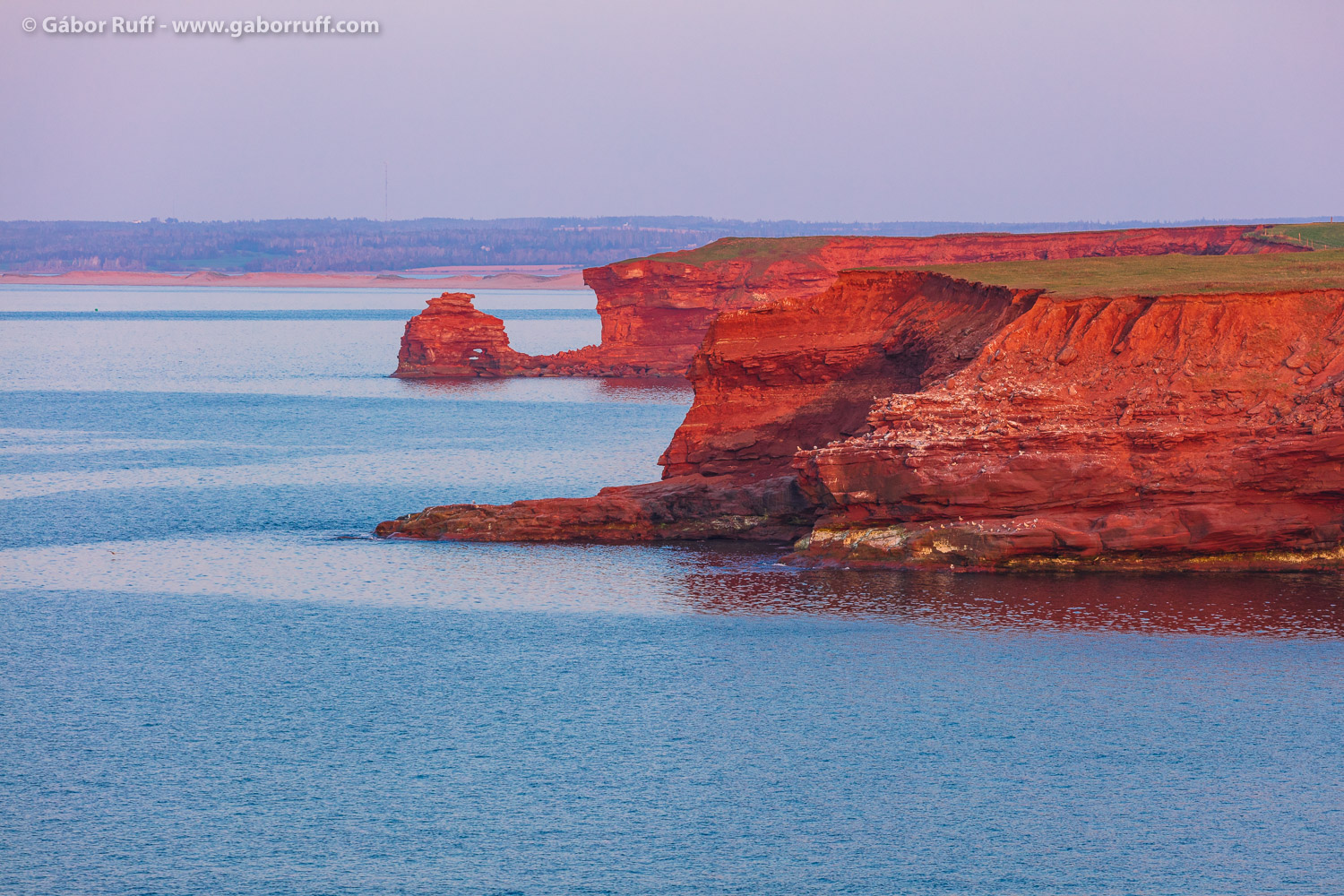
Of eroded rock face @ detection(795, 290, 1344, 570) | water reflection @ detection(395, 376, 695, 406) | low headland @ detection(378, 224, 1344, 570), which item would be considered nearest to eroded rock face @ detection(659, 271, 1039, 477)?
low headland @ detection(378, 224, 1344, 570)

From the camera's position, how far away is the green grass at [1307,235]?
63.7 metres

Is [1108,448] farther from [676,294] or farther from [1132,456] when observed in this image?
[676,294]

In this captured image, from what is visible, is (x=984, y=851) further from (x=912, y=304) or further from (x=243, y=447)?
(x=243, y=447)

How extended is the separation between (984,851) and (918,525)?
17.4 m

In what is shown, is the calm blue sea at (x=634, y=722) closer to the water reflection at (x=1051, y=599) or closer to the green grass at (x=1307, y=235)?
the water reflection at (x=1051, y=599)

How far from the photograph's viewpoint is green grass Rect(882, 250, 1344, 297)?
1515 inches

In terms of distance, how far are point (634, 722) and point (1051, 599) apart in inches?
505

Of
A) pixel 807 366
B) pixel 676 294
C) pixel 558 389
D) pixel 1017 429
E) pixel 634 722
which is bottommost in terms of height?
pixel 634 722

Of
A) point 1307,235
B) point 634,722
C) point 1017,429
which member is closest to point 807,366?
point 1017,429

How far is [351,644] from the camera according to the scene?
31.9 metres

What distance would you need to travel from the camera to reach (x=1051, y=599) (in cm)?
3356

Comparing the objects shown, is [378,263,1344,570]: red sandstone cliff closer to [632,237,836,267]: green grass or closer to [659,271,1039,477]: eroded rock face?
[659,271,1039,477]: eroded rock face

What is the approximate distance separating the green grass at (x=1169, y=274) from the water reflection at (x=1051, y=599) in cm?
846

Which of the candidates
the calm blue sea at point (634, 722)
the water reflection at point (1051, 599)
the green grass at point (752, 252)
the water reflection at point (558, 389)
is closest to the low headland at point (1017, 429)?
the water reflection at point (1051, 599)
